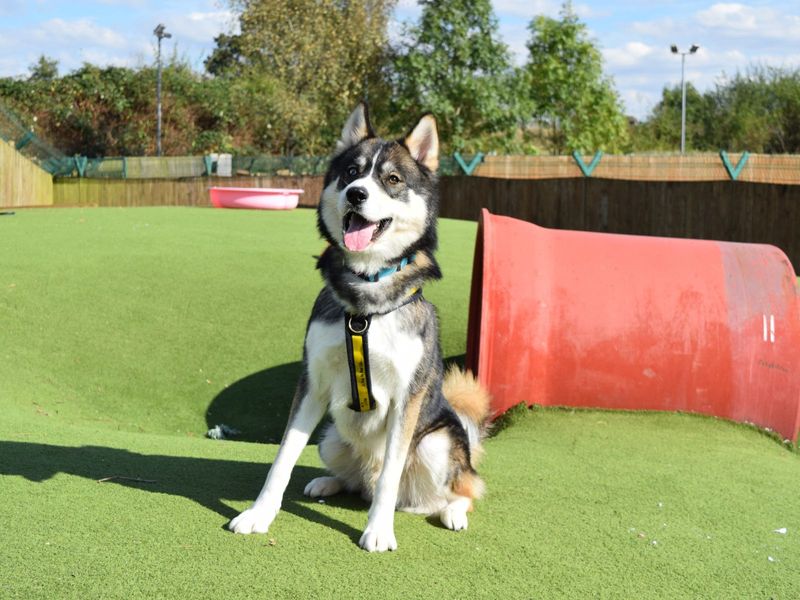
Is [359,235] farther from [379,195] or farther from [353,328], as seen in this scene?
[353,328]

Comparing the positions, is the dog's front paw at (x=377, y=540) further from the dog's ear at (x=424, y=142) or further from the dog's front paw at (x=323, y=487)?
the dog's ear at (x=424, y=142)

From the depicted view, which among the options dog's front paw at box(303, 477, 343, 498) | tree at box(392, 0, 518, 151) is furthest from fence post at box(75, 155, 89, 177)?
dog's front paw at box(303, 477, 343, 498)

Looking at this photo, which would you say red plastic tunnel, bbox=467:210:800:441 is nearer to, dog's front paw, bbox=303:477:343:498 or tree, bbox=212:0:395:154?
dog's front paw, bbox=303:477:343:498

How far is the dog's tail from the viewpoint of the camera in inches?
171

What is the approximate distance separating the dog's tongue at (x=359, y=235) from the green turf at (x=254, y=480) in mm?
1113

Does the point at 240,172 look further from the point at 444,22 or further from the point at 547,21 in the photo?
the point at 547,21

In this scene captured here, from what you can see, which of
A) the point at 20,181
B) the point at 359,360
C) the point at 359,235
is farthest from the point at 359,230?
the point at 20,181

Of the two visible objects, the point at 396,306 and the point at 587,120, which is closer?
the point at 396,306

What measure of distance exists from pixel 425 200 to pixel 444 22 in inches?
1210

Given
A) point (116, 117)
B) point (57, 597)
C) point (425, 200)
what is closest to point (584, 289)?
point (425, 200)

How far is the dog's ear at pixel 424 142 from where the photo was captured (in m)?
3.64

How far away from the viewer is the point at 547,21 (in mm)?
38031

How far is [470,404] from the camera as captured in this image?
4.49 meters

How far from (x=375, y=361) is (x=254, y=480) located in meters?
1.10
